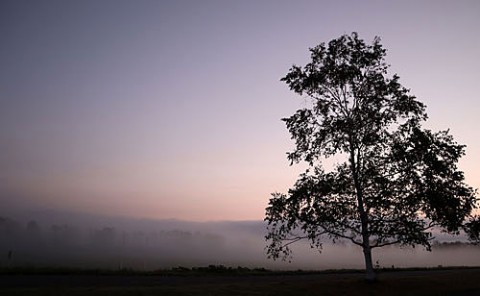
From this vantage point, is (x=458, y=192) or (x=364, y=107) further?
(x=364, y=107)

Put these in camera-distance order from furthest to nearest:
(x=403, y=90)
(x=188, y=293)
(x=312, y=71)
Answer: (x=312, y=71), (x=403, y=90), (x=188, y=293)

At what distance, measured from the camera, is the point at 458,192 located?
29094 mm

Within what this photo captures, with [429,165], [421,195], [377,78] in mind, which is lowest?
[421,195]

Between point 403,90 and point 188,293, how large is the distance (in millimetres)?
22879

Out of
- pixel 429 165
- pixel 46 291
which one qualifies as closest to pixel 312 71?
pixel 429 165

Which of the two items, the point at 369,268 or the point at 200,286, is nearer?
the point at 200,286

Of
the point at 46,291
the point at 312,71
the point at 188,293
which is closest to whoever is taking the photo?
the point at 46,291

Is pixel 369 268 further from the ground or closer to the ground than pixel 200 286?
further from the ground

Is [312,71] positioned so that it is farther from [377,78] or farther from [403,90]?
[403,90]

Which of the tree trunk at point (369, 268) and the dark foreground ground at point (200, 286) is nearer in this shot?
the dark foreground ground at point (200, 286)

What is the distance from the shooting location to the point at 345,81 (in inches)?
1325

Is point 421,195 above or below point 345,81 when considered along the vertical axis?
below

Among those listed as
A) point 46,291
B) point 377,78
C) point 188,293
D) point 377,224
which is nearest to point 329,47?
point 377,78

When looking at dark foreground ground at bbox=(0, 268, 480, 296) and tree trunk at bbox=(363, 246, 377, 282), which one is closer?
dark foreground ground at bbox=(0, 268, 480, 296)
